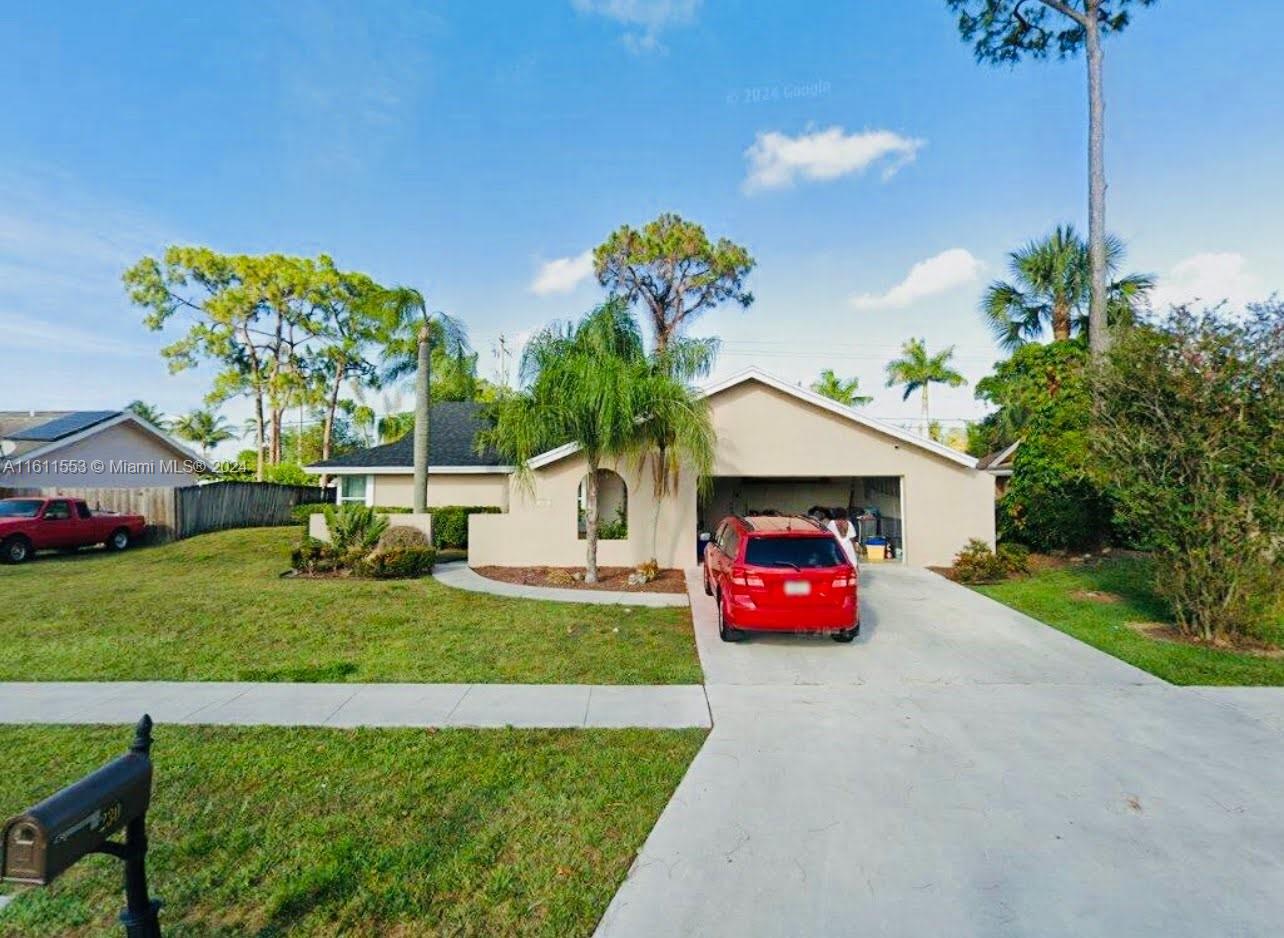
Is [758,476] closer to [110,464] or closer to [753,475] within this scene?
[753,475]

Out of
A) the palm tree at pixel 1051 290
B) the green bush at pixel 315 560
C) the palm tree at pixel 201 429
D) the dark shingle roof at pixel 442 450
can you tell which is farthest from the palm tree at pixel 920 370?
the palm tree at pixel 201 429

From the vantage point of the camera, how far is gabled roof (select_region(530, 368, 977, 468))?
13.8 meters

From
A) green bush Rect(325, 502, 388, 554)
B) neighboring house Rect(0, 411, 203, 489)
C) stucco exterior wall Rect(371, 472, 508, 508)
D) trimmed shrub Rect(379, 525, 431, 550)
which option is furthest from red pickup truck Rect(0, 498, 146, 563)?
trimmed shrub Rect(379, 525, 431, 550)

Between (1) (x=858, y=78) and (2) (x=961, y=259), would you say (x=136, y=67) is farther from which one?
(2) (x=961, y=259)

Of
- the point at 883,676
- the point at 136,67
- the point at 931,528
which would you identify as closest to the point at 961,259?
the point at 931,528

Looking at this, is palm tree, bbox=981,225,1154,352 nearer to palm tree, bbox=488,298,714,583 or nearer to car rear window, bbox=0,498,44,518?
palm tree, bbox=488,298,714,583

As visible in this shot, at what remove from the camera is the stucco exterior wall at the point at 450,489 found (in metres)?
18.6

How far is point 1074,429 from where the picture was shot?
1478 centimetres

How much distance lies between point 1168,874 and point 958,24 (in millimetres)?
20346

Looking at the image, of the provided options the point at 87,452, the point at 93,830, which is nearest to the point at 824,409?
the point at 93,830

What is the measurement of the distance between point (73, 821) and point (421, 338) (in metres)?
14.4

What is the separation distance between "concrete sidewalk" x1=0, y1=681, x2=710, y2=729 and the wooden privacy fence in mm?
14623

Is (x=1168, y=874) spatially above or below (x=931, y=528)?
below

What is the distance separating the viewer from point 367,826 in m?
3.69
